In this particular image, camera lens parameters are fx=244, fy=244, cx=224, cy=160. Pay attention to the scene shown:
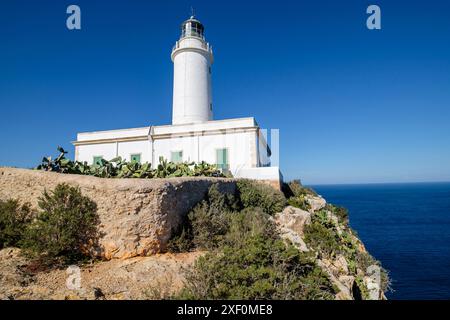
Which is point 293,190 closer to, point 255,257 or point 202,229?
point 202,229

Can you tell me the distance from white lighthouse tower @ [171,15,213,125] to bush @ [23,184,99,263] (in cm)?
1260

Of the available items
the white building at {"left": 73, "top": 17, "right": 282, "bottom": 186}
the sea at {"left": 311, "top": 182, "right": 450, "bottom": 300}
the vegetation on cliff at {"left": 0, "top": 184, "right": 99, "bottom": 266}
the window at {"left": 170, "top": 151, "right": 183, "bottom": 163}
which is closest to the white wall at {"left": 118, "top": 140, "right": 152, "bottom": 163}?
the white building at {"left": 73, "top": 17, "right": 282, "bottom": 186}

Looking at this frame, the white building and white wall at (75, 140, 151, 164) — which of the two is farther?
white wall at (75, 140, 151, 164)

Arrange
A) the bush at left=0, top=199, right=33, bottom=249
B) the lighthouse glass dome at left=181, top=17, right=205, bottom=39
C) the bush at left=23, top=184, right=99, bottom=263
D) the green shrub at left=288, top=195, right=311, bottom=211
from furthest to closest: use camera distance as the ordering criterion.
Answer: the lighthouse glass dome at left=181, top=17, right=205, bottom=39
the green shrub at left=288, top=195, right=311, bottom=211
the bush at left=0, top=199, right=33, bottom=249
the bush at left=23, top=184, right=99, bottom=263

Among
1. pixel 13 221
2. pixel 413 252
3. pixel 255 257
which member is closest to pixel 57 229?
pixel 13 221

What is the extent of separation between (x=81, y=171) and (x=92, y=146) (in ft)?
34.4

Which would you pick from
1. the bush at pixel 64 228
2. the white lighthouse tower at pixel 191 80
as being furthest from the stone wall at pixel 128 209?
the white lighthouse tower at pixel 191 80

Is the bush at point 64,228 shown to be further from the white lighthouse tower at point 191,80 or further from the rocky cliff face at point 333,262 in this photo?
the white lighthouse tower at point 191,80

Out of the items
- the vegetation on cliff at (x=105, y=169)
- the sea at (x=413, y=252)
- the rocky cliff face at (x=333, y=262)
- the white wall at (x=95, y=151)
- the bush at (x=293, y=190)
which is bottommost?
the sea at (x=413, y=252)

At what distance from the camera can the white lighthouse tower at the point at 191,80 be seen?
58.5ft

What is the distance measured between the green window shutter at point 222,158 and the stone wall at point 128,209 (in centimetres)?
883

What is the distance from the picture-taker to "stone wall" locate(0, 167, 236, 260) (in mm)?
5430

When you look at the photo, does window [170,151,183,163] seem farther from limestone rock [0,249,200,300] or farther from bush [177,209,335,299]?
bush [177,209,335,299]

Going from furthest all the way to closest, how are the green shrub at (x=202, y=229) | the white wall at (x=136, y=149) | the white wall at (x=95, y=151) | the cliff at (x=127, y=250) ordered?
the white wall at (x=95, y=151) → the white wall at (x=136, y=149) → the green shrub at (x=202, y=229) → the cliff at (x=127, y=250)
